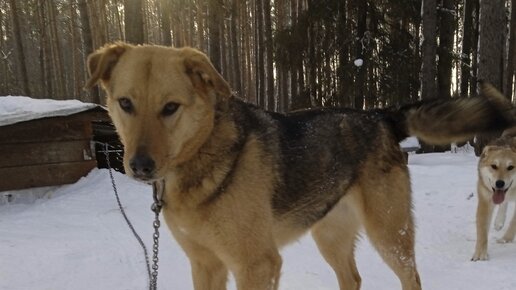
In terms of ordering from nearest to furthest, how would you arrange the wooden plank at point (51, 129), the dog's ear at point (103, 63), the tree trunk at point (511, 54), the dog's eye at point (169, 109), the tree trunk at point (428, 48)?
the dog's eye at point (169, 109), the dog's ear at point (103, 63), the wooden plank at point (51, 129), the tree trunk at point (428, 48), the tree trunk at point (511, 54)

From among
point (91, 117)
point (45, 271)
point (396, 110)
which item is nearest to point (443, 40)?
point (91, 117)

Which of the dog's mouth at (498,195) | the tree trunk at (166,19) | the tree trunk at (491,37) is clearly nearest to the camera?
the dog's mouth at (498,195)

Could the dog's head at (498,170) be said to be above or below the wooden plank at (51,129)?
below

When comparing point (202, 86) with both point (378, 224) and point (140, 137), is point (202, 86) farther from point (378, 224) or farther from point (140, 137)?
point (378, 224)

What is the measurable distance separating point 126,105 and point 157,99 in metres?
0.19

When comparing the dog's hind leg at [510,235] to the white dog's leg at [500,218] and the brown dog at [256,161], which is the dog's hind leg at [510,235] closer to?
the white dog's leg at [500,218]

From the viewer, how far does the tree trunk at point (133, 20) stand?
9.27 meters

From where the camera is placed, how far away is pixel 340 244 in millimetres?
3918

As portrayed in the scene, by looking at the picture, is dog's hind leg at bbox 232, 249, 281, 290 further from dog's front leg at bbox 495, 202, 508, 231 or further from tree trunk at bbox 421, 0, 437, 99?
tree trunk at bbox 421, 0, 437, 99

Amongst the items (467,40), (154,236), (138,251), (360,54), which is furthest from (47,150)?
(467,40)

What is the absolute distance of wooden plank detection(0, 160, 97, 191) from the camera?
6980 mm

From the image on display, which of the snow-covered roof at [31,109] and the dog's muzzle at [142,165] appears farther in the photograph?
the snow-covered roof at [31,109]

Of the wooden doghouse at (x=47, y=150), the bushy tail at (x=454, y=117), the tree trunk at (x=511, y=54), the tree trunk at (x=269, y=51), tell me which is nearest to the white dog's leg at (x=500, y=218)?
the bushy tail at (x=454, y=117)

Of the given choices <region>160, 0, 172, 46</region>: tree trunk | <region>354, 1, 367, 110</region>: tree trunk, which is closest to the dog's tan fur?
<region>354, 1, 367, 110</region>: tree trunk
